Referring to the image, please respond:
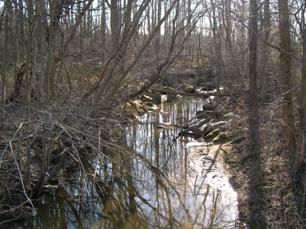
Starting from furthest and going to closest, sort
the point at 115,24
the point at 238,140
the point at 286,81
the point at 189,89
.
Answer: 1. the point at 189,89
2. the point at 115,24
3. the point at 238,140
4. the point at 286,81

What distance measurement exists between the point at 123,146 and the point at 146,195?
1.51m

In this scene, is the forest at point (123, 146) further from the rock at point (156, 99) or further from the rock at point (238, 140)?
the rock at point (156, 99)

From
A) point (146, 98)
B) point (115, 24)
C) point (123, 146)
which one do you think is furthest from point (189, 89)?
point (123, 146)

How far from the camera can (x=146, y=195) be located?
7215mm

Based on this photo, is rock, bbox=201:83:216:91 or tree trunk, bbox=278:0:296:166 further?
rock, bbox=201:83:216:91

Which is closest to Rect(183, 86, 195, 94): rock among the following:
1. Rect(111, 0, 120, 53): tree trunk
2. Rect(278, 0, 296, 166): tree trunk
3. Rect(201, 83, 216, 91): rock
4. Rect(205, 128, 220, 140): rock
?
Rect(201, 83, 216, 91): rock

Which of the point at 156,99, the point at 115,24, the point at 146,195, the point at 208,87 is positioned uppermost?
the point at 115,24

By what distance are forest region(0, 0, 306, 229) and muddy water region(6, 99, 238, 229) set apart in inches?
0.8

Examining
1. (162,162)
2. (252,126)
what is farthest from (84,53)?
(252,126)

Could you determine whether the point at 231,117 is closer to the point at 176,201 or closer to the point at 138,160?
the point at 138,160

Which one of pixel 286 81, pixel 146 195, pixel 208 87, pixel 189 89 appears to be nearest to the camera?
pixel 286 81

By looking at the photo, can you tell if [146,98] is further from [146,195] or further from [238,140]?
[146,195]

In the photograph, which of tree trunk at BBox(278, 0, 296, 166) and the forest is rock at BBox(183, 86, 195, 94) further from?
tree trunk at BBox(278, 0, 296, 166)

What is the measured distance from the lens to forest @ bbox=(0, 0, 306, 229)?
6.02 m
